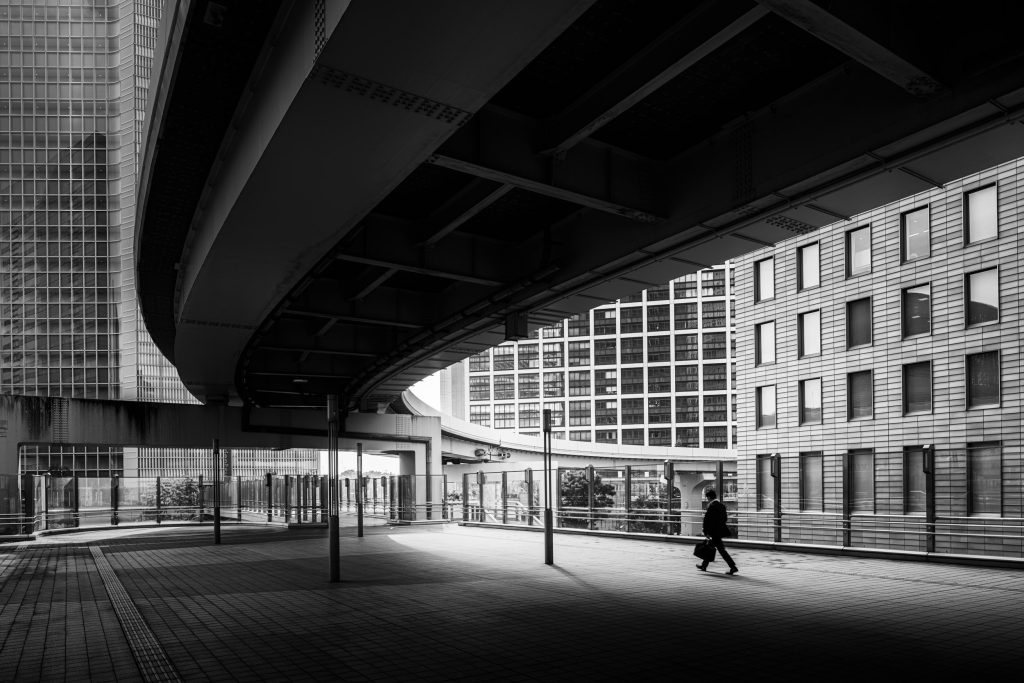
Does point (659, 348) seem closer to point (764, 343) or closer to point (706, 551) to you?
point (764, 343)

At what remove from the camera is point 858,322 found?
115ft

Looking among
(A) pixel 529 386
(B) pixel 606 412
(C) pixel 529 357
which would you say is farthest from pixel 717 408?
(C) pixel 529 357

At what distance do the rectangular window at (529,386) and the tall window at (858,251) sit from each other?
120 metres

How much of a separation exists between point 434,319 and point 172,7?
512 inches

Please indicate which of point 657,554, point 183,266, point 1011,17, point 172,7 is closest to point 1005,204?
point 657,554

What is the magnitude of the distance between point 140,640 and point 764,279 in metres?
34.9

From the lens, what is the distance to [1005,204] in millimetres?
28641

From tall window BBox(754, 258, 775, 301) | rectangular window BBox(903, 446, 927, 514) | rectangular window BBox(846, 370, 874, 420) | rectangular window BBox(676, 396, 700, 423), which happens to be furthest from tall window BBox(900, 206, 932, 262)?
rectangular window BBox(676, 396, 700, 423)

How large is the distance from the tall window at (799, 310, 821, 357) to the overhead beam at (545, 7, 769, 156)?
2824cm

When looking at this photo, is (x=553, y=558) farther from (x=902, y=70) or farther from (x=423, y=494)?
(x=423, y=494)

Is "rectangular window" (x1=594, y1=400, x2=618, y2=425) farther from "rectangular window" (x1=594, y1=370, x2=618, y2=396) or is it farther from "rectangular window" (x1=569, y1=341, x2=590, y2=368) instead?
"rectangular window" (x1=569, y1=341, x2=590, y2=368)

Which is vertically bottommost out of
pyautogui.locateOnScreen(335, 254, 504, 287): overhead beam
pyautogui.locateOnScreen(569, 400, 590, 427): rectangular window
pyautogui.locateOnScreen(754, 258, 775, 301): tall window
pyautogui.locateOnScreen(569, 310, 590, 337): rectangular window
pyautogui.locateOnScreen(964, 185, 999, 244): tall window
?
pyautogui.locateOnScreen(569, 400, 590, 427): rectangular window

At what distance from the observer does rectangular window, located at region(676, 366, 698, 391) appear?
141 meters

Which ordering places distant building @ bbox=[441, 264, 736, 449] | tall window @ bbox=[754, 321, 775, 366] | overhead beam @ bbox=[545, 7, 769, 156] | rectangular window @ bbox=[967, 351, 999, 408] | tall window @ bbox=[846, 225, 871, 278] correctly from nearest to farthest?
overhead beam @ bbox=[545, 7, 769, 156], rectangular window @ bbox=[967, 351, 999, 408], tall window @ bbox=[846, 225, 871, 278], tall window @ bbox=[754, 321, 775, 366], distant building @ bbox=[441, 264, 736, 449]
